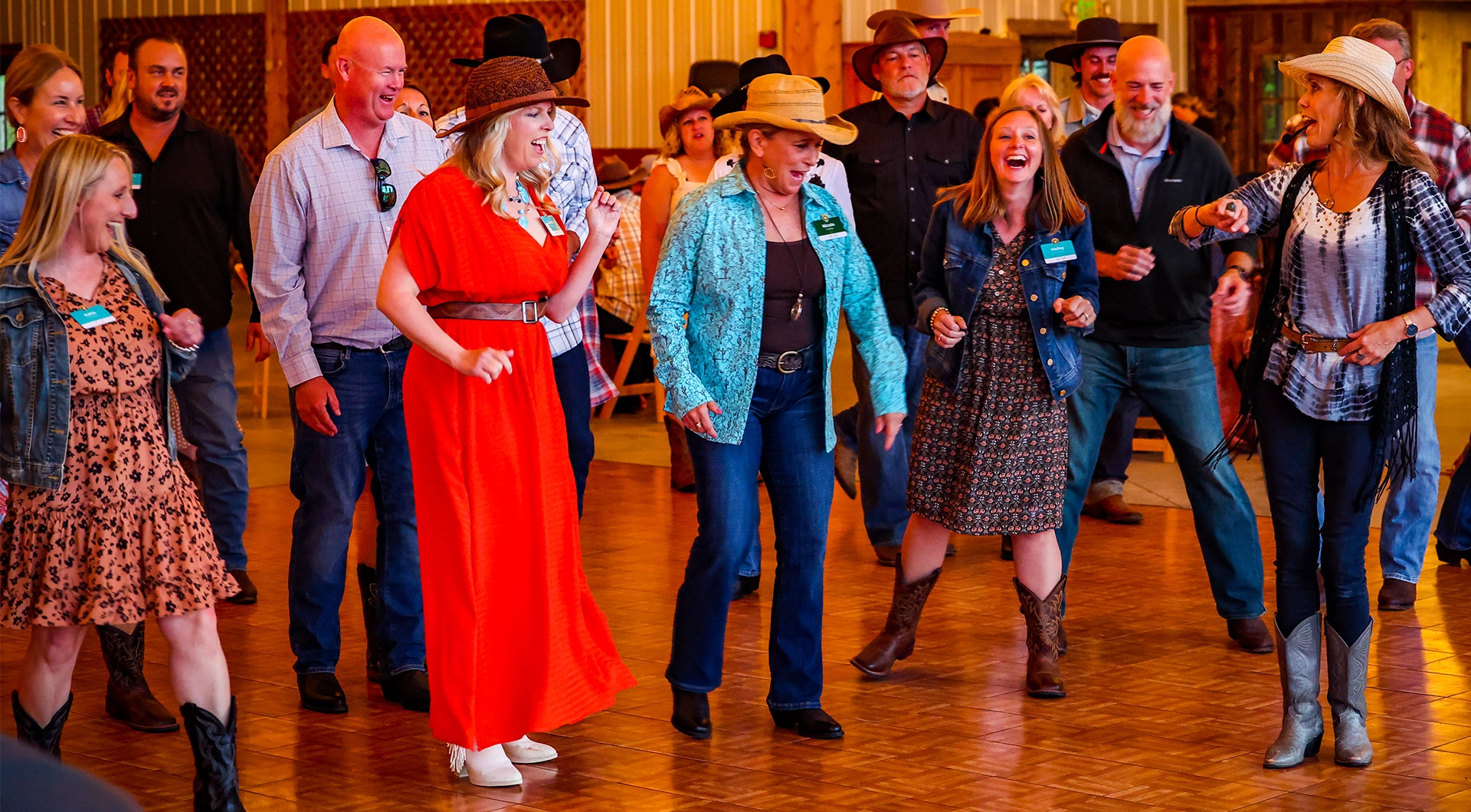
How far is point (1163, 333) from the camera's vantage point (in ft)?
15.9

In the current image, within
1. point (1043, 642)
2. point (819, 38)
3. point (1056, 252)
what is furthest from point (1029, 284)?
point (819, 38)

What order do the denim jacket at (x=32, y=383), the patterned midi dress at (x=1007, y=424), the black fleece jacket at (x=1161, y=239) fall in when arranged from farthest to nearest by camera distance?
the black fleece jacket at (x=1161, y=239), the patterned midi dress at (x=1007, y=424), the denim jacket at (x=32, y=383)

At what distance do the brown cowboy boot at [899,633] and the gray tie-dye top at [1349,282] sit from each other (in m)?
1.25

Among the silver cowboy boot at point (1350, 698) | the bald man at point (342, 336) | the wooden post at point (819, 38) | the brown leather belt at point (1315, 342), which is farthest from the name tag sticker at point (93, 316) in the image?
the wooden post at point (819, 38)

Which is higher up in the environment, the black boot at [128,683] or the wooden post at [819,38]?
the wooden post at [819,38]

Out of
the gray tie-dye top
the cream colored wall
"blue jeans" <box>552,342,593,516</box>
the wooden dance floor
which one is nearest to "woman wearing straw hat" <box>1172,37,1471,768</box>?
the gray tie-dye top

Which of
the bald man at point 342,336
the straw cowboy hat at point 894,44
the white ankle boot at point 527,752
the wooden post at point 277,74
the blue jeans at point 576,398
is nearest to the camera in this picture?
the white ankle boot at point 527,752

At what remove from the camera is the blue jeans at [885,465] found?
6035mm

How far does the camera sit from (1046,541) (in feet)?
14.7

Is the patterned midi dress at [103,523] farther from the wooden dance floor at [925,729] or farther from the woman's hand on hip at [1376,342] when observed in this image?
the woman's hand on hip at [1376,342]

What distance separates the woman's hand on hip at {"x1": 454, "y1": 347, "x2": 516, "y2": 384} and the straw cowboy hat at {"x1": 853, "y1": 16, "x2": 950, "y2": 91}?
2972 millimetres

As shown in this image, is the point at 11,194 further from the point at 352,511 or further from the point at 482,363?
the point at 482,363

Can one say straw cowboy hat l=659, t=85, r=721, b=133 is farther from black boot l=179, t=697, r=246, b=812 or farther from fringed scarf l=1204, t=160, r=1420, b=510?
black boot l=179, t=697, r=246, b=812

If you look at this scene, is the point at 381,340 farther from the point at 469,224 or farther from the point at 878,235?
the point at 878,235
